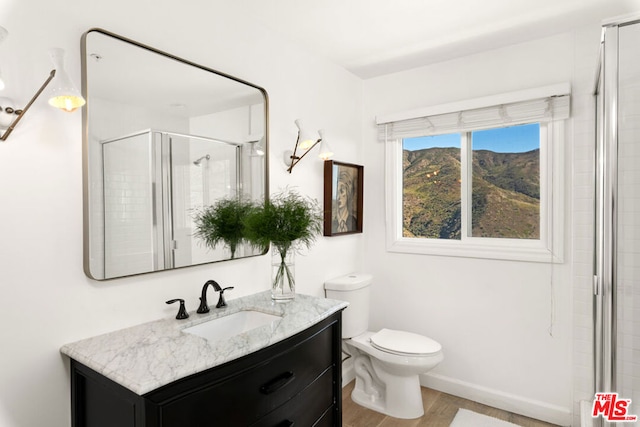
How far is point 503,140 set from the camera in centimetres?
258

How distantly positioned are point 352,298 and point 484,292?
90 cm

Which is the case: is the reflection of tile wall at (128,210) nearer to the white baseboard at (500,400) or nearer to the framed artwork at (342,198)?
the framed artwork at (342,198)

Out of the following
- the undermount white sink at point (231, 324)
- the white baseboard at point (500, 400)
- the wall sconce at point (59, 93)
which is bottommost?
the white baseboard at point (500, 400)

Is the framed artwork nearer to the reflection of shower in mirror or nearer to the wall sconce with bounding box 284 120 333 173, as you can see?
the wall sconce with bounding box 284 120 333 173

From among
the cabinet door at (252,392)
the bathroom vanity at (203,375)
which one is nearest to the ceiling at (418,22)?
the bathroom vanity at (203,375)

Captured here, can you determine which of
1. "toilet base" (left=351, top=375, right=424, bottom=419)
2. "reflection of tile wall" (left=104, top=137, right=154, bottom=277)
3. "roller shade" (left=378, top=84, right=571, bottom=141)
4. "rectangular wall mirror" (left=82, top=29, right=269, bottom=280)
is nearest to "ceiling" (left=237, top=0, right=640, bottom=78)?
"roller shade" (left=378, top=84, right=571, bottom=141)

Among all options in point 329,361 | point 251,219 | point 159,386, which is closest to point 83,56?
point 251,219

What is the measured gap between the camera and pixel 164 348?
1.29 m

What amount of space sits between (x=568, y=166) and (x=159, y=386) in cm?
243

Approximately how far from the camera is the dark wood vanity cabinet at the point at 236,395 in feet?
3.62

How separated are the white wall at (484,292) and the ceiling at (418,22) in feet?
0.53

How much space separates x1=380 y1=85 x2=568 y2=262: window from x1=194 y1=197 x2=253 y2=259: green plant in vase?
1381 mm

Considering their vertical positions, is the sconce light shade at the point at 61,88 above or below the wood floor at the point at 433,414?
above

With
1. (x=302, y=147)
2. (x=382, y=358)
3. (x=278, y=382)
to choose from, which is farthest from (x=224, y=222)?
(x=382, y=358)
